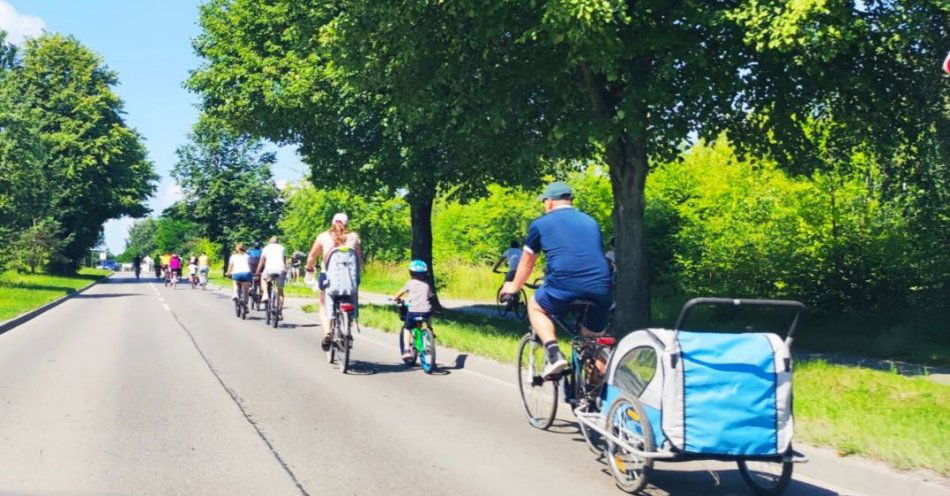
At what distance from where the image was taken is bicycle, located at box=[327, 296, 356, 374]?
11.3 metres

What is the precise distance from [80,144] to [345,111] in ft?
113

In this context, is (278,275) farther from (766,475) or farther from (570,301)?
(766,475)

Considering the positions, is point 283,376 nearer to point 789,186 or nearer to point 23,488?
point 23,488

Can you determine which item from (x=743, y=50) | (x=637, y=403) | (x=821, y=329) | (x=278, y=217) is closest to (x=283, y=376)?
(x=637, y=403)

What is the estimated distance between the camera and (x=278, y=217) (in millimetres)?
68188

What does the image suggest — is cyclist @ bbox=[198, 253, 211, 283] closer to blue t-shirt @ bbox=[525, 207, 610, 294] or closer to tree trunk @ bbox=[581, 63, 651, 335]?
tree trunk @ bbox=[581, 63, 651, 335]

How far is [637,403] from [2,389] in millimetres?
7662

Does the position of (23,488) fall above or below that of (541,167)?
below

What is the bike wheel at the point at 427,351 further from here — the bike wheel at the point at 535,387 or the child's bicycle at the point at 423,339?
the bike wheel at the point at 535,387

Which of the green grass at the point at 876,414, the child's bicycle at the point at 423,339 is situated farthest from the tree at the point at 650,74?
the green grass at the point at 876,414

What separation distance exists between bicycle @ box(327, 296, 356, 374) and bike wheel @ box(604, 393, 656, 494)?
5.93 m

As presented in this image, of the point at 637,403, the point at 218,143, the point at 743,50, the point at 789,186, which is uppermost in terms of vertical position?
the point at 218,143

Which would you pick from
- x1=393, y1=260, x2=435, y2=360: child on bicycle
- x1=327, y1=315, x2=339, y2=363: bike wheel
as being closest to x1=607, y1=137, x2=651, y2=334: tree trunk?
x1=393, y1=260, x2=435, y2=360: child on bicycle

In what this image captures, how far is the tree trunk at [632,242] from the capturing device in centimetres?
1452
